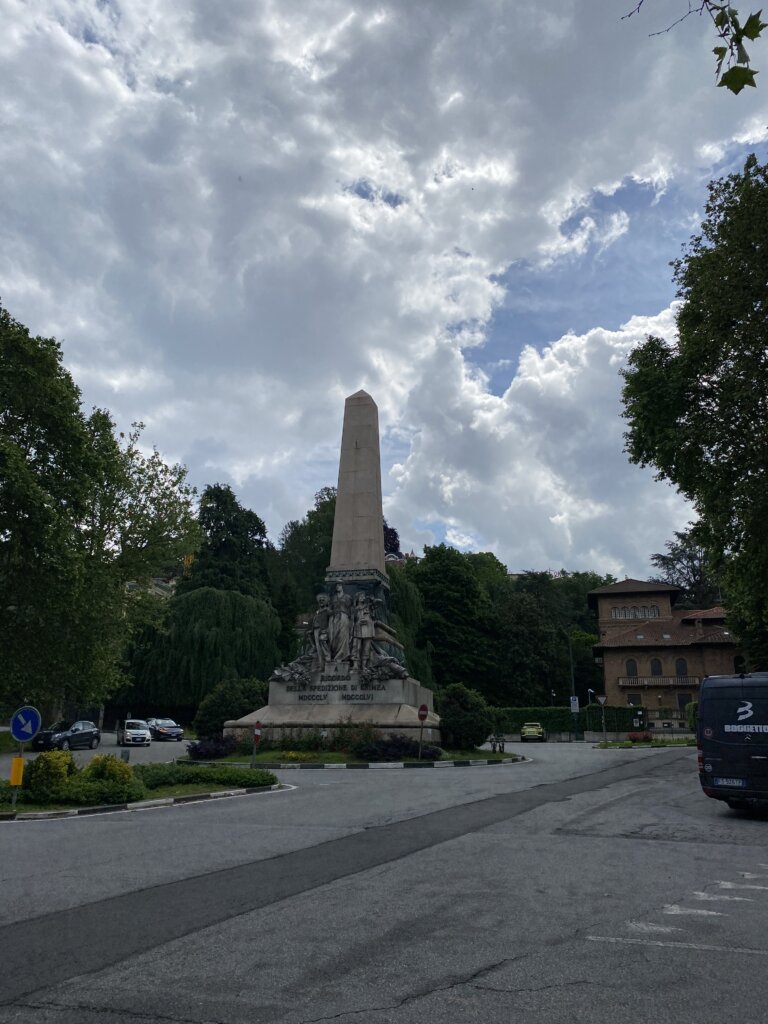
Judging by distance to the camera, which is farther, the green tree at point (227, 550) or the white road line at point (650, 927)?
the green tree at point (227, 550)

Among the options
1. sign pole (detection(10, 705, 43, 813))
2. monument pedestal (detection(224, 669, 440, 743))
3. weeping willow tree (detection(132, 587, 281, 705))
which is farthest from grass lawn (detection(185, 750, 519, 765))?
weeping willow tree (detection(132, 587, 281, 705))

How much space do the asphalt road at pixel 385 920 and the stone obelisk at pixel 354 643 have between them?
52.1ft

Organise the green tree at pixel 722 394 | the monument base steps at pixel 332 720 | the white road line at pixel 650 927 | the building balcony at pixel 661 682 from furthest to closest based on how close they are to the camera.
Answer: the building balcony at pixel 661 682 → the monument base steps at pixel 332 720 → the green tree at pixel 722 394 → the white road line at pixel 650 927

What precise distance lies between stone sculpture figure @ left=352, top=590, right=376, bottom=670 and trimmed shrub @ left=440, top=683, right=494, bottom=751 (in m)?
3.31

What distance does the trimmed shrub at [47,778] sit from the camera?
14641mm

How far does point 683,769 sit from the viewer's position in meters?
22.9

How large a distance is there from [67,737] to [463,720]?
18081mm

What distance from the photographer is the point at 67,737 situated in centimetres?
3438

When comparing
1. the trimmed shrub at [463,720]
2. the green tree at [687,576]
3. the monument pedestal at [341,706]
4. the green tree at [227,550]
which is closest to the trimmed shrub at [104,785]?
the monument pedestal at [341,706]

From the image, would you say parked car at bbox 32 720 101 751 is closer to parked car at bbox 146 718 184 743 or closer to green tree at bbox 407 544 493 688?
parked car at bbox 146 718 184 743

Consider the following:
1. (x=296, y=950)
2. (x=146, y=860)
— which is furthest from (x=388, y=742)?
(x=296, y=950)

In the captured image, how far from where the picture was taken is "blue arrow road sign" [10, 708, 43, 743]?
13.6 meters

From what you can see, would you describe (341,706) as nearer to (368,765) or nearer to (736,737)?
(368,765)

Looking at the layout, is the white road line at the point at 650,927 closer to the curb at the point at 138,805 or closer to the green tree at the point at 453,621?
the curb at the point at 138,805
